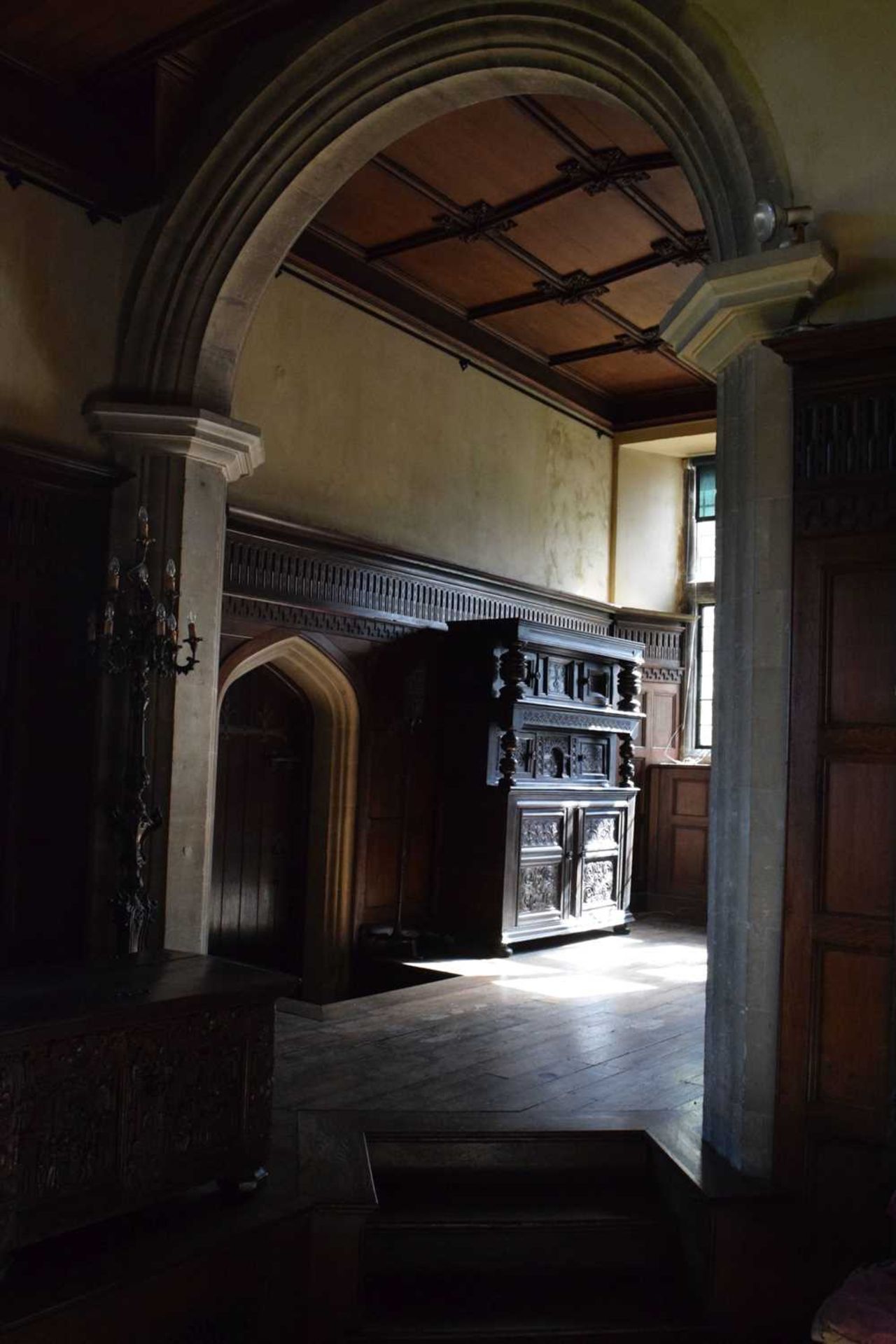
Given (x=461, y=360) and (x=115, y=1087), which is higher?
(x=461, y=360)

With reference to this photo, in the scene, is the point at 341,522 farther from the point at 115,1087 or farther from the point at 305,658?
the point at 115,1087

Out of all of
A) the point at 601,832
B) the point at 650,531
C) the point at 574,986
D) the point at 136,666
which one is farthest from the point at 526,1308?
the point at 650,531

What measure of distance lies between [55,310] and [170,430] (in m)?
0.77

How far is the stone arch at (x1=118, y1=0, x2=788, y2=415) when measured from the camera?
4125mm

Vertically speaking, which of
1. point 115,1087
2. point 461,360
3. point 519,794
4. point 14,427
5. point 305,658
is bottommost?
point 115,1087

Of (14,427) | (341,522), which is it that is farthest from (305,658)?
Answer: (14,427)

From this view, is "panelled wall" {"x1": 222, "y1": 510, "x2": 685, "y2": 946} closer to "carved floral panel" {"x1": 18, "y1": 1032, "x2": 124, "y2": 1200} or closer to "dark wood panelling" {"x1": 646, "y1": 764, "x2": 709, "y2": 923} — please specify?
"dark wood panelling" {"x1": 646, "y1": 764, "x2": 709, "y2": 923}

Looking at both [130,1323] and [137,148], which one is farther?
[137,148]

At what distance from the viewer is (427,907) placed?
8195mm

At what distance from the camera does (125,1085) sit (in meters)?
3.33

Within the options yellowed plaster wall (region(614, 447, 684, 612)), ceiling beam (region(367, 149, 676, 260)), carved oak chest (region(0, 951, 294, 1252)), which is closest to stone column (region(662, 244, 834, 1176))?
carved oak chest (region(0, 951, 294, 1252))

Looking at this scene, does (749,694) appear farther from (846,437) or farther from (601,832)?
(601,832)

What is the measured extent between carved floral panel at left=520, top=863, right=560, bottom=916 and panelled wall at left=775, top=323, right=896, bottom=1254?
4.22 metres

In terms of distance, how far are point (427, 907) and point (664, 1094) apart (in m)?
3.63
